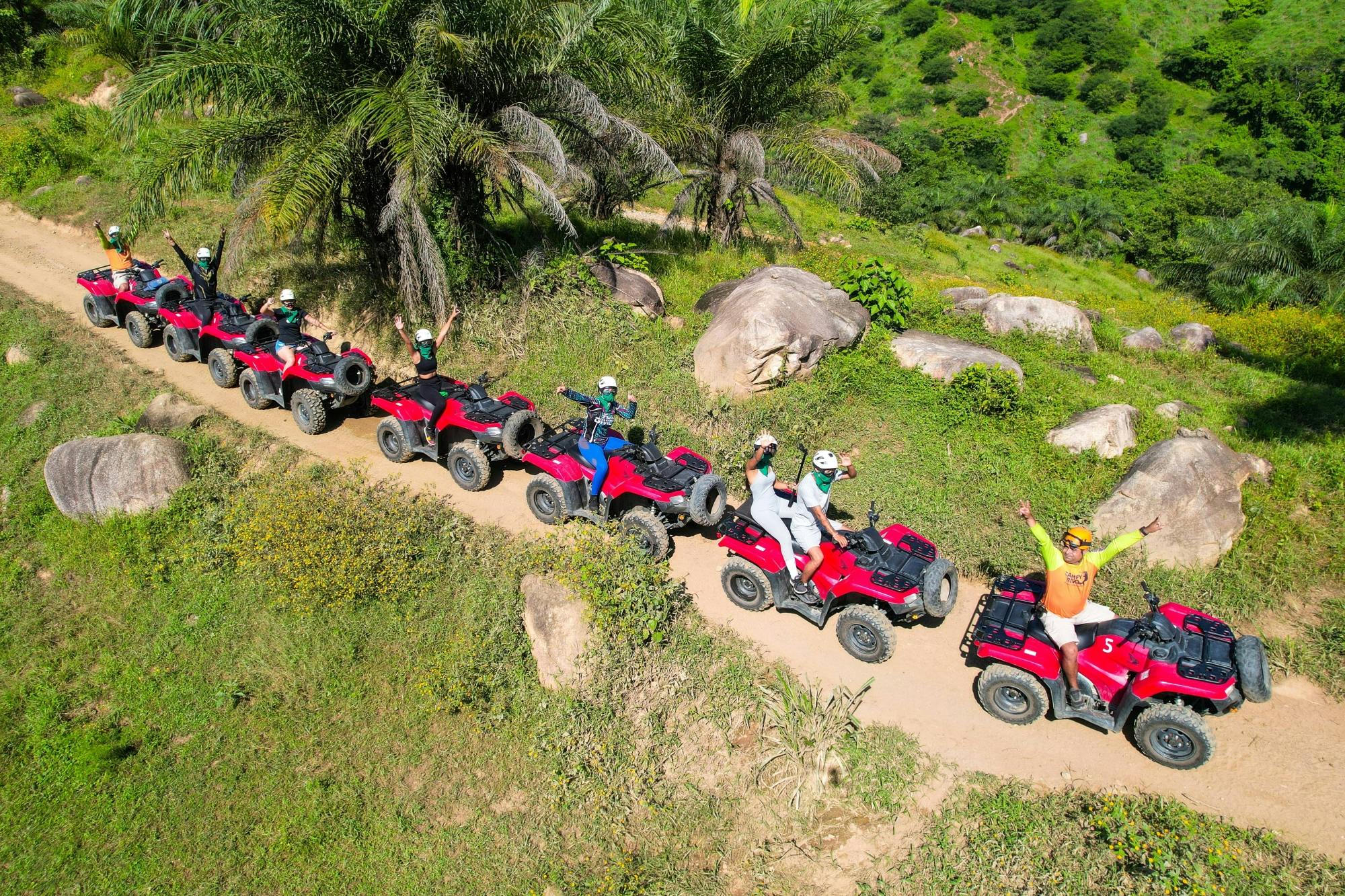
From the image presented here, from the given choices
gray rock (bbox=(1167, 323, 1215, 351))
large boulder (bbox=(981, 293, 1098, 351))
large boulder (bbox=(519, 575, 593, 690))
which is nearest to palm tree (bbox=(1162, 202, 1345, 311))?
gray rock (bbox=(1167, 323, 1215, 351))

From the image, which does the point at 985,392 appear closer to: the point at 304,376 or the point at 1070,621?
the point at 1070,621

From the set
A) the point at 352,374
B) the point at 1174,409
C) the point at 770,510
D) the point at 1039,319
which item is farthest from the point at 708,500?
the point at 1039,319

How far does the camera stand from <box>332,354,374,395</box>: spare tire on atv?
35.9ft

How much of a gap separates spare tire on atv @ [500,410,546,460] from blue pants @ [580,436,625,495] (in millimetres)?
1023

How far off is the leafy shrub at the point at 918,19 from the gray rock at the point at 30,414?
2307 inches

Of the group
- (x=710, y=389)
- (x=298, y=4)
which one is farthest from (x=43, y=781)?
(x=298, y=4)

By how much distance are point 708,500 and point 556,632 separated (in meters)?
2.32

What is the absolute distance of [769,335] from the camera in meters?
11.7

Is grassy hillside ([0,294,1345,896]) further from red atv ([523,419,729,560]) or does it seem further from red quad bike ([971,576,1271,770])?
red quad bike ([971,576,1271,770])

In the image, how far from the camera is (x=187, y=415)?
11.7 m

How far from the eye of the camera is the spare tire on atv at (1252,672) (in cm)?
642

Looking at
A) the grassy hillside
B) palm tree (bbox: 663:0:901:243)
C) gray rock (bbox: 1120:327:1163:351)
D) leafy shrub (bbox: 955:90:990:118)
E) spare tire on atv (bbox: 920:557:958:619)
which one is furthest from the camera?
leafy shrub (bbox: 955:90:990:118)

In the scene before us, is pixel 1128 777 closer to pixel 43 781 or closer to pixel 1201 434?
pixel 1201 434

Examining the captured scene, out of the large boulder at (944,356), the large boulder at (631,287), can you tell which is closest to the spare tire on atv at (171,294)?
the large boulder at (631,287)
